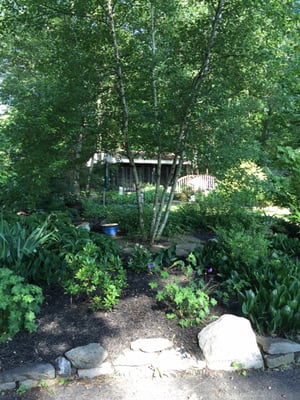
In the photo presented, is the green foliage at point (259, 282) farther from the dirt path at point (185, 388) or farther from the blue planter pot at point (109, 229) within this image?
the blue planter pot at point (109, 229)

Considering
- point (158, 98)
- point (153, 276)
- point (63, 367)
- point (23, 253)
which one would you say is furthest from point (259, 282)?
point (158, 98)

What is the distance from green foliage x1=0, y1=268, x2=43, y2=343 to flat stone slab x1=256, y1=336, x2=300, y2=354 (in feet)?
5.45

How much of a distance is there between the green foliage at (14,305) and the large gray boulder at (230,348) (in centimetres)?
124

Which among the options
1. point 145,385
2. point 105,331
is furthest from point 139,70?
point 145,385

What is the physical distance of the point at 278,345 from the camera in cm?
234

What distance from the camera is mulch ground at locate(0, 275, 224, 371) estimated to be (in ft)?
7.27

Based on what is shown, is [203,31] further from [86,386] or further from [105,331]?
[86,386]

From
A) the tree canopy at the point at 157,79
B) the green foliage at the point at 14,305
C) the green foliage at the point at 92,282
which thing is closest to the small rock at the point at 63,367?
the green foliage at the point at 14,305

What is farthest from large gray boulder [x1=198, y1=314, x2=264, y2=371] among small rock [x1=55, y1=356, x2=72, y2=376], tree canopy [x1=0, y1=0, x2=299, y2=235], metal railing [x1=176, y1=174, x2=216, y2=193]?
metal railing [x1=176, y1=174, x2=216, y2=193]

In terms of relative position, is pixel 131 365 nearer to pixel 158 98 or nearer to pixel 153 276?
pixel 153 276

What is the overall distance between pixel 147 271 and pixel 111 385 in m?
1.42

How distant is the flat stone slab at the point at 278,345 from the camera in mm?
2320

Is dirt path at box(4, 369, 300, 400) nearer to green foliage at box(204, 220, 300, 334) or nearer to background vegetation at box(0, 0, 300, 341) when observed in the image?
green foliage at box(204, 220, 300, 334)

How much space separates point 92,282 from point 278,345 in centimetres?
148
